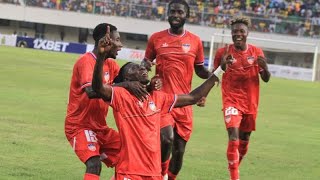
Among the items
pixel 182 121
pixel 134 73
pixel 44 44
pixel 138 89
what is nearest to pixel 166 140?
pixel 182 121

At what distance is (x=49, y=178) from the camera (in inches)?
398

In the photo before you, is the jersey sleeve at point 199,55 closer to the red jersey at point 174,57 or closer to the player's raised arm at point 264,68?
the red jersey at point 174,57

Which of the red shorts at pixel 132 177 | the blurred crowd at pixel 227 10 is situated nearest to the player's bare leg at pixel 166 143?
the red shorts at pixel 132 177

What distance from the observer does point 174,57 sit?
10.1 meters

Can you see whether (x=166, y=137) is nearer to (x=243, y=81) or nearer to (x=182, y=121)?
(x=182, y=121)

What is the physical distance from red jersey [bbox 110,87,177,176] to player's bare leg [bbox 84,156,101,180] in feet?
3.73

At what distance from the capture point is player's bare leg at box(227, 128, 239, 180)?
10555 millimetres

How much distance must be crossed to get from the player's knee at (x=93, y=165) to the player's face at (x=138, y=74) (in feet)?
4.53

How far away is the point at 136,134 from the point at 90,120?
159 cm

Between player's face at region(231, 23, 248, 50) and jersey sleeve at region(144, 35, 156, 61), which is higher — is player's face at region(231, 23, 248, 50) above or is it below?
above

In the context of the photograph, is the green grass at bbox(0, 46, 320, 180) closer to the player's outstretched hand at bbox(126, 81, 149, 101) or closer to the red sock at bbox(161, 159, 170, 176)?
the red sock at bbox(161, 159, 170, 176)

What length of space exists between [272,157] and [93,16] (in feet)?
168

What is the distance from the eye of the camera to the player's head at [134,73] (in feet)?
21.8

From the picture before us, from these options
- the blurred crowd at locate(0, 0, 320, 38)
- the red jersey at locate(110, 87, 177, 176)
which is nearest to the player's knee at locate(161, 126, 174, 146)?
the red jersey at locate(110, 87, 177, 176)
